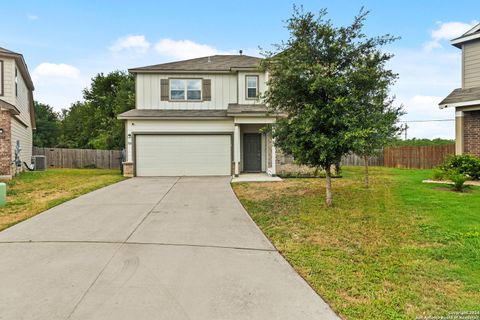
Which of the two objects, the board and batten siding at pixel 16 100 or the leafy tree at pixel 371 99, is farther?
the board and batten siding at pixel 16 100

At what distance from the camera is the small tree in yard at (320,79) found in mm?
6707

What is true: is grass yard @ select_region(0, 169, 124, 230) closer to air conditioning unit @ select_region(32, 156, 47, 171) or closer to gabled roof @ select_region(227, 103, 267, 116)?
gabled roof @ select_region(227, 103, 267, 116)

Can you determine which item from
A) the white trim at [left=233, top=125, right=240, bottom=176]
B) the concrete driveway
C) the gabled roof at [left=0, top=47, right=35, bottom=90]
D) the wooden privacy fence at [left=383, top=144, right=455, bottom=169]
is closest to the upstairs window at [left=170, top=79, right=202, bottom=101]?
the white trim at [left=233, top=125, right=240, bottom=176]

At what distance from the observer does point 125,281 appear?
3.51 meters

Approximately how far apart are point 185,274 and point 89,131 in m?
36.9

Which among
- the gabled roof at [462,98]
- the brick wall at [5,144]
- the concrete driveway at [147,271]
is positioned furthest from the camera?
the brick wall at [5,144]

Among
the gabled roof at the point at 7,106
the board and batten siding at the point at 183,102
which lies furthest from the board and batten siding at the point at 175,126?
the gabled roof at the point at 7,106

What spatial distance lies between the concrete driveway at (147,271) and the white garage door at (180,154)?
849cm

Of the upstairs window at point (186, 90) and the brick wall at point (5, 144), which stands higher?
the upstairs window at point (186, 90)

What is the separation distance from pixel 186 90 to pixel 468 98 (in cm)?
1218

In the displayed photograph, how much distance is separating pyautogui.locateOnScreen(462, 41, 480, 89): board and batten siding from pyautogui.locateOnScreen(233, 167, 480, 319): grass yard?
4.71 meters

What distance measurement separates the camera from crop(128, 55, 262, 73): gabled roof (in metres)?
15.9

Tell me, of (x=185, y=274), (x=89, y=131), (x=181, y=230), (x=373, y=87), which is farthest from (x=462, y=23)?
(x=89, y=131)

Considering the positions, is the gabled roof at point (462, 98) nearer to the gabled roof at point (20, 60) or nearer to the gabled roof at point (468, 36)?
the gabled roof at point (468, 36)
